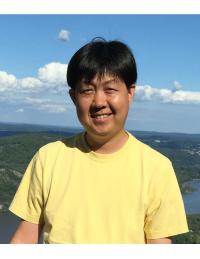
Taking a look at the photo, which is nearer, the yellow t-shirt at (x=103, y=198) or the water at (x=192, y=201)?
the yellow t-shirt at (x=103, y=198)

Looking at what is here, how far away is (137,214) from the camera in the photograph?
1.12 metres

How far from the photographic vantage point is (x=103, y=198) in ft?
3.72

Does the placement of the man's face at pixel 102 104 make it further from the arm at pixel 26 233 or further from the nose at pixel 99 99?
the arm at pixel 26 233

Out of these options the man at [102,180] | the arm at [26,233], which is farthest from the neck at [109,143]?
the arm at [26,233]

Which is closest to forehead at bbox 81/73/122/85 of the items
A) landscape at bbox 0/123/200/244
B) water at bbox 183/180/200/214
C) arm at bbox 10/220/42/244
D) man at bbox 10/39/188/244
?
man at bbox 10/39/188/244

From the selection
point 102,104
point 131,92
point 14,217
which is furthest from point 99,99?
point 14,217

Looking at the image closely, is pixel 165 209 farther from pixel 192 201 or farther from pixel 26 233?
pixel 192 201

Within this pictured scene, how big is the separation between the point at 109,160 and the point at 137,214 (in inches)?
6.6

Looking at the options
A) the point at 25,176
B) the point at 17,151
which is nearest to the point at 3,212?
the point at 17,151

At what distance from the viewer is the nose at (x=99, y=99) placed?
3.67 feet

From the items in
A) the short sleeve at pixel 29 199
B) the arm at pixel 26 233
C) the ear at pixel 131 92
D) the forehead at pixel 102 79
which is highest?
the forehead at pixel 102 79

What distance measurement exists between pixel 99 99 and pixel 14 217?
1422 inches

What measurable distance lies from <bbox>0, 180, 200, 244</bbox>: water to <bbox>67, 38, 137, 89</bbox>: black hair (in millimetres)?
25106
